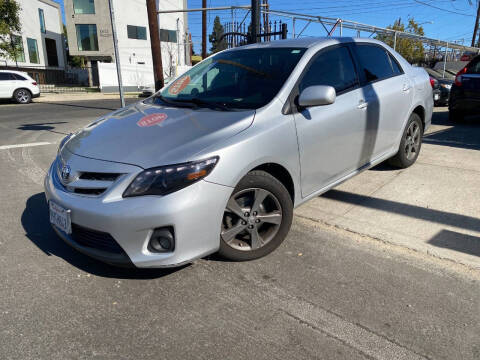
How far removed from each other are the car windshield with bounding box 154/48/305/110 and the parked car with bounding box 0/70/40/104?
1712 cm

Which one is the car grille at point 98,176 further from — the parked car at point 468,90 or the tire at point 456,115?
the tire at point 456,115

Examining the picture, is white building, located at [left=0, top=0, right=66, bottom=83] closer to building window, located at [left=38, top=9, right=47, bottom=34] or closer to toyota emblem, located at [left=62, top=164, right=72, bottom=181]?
building window, located at [left=38, top=9, right=47, bottom=34]

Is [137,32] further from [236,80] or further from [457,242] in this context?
[457,242]

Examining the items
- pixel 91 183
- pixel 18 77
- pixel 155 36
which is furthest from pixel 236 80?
pixel 18 77

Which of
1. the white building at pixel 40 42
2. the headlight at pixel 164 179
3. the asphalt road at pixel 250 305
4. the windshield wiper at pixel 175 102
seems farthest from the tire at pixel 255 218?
the white building at pixel 40 42

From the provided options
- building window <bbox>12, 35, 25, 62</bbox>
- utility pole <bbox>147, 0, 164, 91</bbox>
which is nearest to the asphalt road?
utility pole <bbox>147, 0, 164, 91</bbox>

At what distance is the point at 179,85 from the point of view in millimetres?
3951

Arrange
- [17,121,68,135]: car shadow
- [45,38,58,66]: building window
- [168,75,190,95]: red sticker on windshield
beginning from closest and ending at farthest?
[168,75,190,95]: red sticker on windshield → [17,121,68,135]: car shadow → [45,38,58,66]: building window

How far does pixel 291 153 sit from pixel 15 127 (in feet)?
31.7

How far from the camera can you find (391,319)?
2268 millimetres

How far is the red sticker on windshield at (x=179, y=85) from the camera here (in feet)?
12.6

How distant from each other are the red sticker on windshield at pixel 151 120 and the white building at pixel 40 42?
108 feet

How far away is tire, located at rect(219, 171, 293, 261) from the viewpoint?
8.82 ft

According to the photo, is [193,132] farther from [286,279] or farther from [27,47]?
[27,47]
